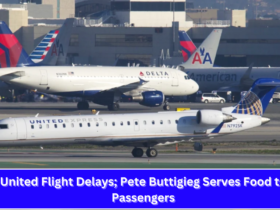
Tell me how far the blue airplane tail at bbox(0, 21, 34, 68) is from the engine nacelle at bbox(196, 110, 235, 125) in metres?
42.3

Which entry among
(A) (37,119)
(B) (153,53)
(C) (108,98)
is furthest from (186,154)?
(B) (153,53)

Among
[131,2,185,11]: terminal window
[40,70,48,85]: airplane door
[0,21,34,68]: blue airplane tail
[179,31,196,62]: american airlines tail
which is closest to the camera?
[40,70,48,85]: airplane door

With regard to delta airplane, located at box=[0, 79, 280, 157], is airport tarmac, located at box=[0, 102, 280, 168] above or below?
below

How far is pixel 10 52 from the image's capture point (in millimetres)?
77062

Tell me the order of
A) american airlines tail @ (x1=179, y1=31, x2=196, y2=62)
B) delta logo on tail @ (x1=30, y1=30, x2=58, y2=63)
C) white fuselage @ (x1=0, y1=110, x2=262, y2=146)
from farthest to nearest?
american airlines tail @ (x1=179, y1=31, x2=196, y2=62)
delta logo on tail @ (x1=30, y1=30, x2=58, y2=63)
white fuselage @ (x1=0, y1=110, x2=262, y2=146)

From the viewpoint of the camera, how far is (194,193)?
1925 centimetres

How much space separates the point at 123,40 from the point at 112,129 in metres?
102

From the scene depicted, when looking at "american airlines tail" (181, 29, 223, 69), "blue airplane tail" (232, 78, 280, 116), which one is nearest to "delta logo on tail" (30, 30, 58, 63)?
"american airlines tail" (181, 29, 223, 69)

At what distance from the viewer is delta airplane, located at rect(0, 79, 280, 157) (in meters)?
35.4

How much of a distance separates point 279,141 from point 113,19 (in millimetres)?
102540

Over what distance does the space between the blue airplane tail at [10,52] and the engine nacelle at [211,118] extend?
42250mm

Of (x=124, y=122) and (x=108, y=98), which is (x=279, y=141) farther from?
(x=108, y=98)

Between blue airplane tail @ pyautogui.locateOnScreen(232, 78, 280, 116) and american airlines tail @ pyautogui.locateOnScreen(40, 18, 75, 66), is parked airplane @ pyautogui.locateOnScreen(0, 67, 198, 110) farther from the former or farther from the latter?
blue airplane tail @ pyautogui.locateOnScreen(232, 78, 280, 116)

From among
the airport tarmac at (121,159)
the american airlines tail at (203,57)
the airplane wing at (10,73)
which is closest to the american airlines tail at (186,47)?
the american airlines tail at (203,57)
